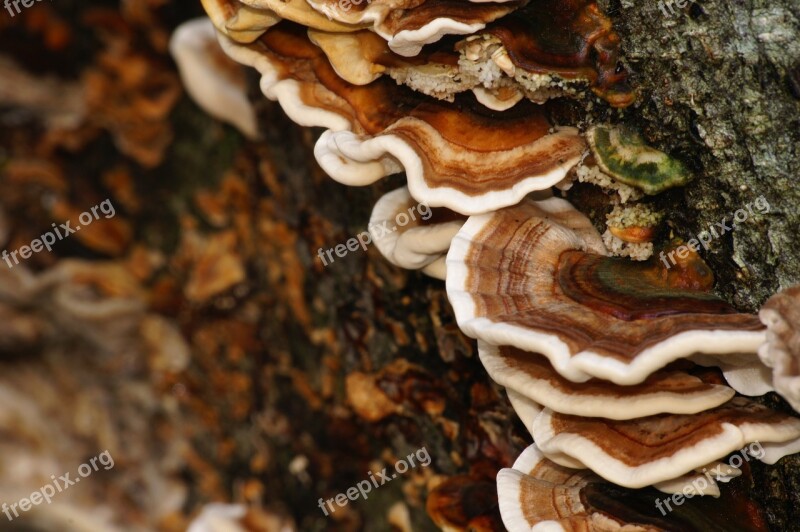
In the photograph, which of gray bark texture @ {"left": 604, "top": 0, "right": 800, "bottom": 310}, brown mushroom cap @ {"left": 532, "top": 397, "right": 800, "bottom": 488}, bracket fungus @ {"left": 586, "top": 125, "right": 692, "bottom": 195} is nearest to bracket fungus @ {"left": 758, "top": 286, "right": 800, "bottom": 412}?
brown mushroom cap @ {"left": 532, "top": 397, "right": 800, "bottom": 488}

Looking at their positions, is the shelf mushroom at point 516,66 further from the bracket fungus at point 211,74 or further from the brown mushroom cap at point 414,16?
the bracket fungus at point 211,74

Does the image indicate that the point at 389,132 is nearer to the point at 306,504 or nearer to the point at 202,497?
the point at 306,504

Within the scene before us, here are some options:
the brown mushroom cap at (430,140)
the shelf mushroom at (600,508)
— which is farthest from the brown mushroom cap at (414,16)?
the shelf mushroom at (600,508)

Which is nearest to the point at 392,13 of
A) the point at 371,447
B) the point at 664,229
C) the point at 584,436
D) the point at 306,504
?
the point at 664,229

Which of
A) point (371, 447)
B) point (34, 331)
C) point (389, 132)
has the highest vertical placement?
point (389, 132)

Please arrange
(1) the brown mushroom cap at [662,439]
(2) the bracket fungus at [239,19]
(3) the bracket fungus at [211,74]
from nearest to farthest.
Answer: (1) the brown mushroom cap at [662,439] < (2) the bracket fungus at [239,19] < (3) the bracket fungus at [211,74]

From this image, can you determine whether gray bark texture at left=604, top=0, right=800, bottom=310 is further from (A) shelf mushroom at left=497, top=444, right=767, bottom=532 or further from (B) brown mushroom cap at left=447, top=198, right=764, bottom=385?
(A) shelf mushroom at left=497, top=444, right=767, bottom=532
